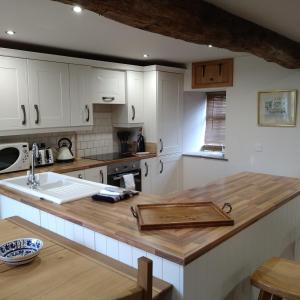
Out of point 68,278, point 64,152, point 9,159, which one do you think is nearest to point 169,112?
point 64,152

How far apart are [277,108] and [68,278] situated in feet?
11.7

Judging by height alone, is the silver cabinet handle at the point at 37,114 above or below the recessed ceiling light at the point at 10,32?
below

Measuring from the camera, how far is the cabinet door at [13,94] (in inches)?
124

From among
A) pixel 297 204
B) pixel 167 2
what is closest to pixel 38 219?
pixel 167 2

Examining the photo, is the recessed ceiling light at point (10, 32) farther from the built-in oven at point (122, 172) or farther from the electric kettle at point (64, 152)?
the built-in oven at point (122, 172)

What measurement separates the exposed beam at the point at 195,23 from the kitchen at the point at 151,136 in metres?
0.72

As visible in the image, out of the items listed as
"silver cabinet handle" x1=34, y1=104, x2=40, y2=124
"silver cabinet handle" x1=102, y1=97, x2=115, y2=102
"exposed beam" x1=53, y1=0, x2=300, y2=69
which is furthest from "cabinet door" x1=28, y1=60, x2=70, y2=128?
"exposed beam" x1=53, y1=0, x2=300, y2=69

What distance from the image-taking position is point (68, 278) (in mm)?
1156

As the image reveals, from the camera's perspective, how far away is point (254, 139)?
4.23 m

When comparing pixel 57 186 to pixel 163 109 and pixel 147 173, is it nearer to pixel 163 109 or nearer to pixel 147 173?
pixel 147 173

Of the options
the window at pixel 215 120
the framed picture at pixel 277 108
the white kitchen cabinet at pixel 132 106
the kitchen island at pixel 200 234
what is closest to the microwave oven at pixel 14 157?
the kitchen island at pixel 200 234

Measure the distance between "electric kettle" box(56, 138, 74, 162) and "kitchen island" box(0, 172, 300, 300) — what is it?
119 cm

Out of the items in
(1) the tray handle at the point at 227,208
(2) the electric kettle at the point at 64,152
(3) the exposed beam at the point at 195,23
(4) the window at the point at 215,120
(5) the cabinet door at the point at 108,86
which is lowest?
(1) the tray handle at the point at 227,208

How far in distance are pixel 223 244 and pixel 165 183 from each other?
3.09 m
